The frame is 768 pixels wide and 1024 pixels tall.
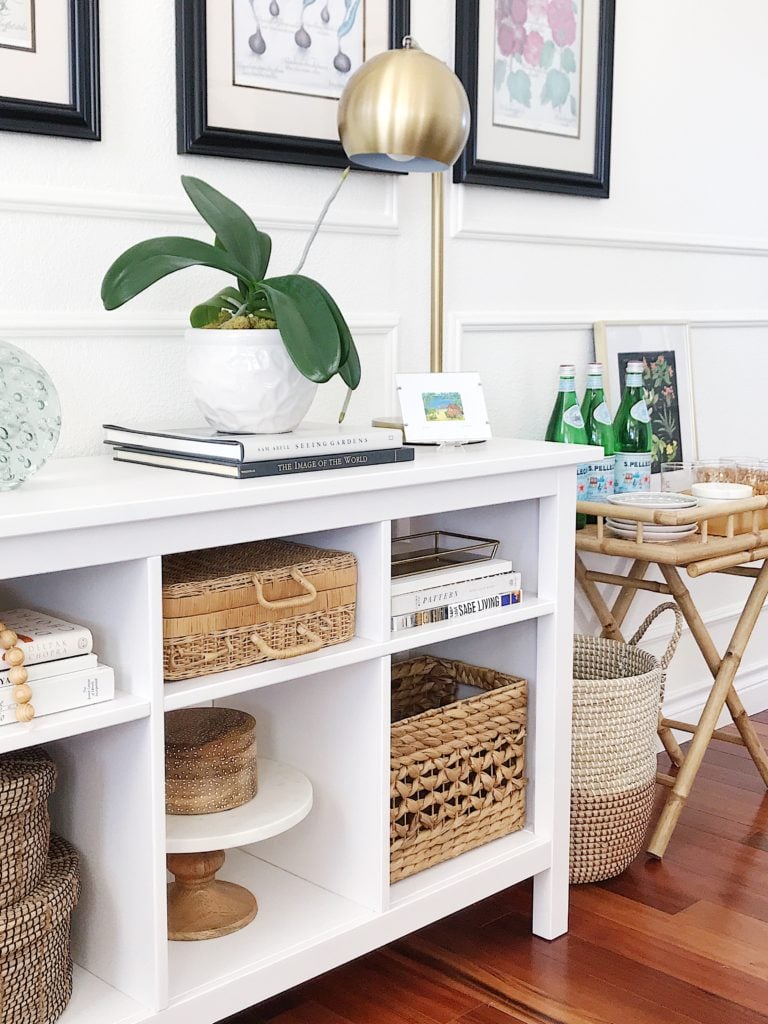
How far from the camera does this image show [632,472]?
8.56 feet

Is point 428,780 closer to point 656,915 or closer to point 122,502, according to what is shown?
point 656,915

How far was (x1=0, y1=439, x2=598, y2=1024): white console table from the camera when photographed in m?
1.49

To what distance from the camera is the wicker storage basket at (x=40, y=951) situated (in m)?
1.46

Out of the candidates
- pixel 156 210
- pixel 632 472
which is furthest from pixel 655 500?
pixel 156 210

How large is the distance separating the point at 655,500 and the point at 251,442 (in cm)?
108

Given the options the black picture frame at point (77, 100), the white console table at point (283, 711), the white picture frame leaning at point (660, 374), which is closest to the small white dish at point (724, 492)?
the white picture frame leaning at point (660, 374)

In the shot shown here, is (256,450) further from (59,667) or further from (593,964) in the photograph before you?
(593,964)

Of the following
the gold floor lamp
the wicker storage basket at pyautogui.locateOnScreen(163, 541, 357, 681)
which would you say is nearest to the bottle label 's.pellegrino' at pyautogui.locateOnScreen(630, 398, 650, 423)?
the gold floor lamp

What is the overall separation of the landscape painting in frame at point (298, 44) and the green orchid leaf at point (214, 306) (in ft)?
1.41

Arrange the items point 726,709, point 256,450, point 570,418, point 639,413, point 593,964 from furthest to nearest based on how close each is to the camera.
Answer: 1. point 726,709
2. point 639,413
3. point 570,418
4. point 593,964
5. point 256,450

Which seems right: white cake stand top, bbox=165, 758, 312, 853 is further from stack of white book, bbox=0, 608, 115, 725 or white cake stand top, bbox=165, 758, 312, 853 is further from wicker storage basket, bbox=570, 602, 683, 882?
wicker storage basket, bbox=570, 602, 683, 882

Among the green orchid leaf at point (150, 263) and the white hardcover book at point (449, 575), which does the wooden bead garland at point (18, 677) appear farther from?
the white hardcover book at point (449, 575)

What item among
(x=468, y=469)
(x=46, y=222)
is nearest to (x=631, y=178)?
(x=468, y=469)

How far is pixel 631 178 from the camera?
2.85 metres
